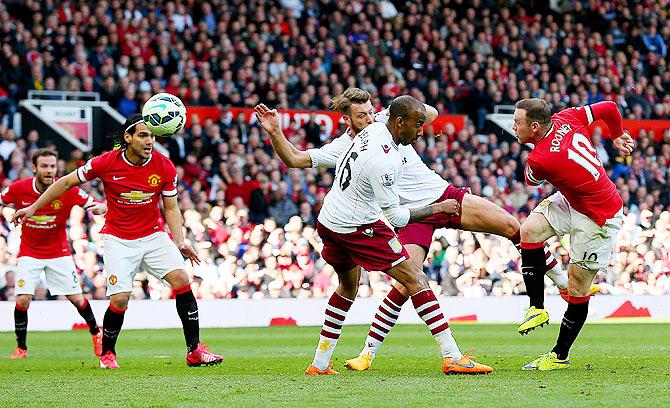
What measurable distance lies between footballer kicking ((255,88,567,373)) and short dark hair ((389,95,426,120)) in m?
1.07

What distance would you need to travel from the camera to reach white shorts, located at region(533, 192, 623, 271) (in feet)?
31.3

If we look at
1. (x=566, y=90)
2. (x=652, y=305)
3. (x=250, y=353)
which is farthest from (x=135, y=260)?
(x=566, y=90)

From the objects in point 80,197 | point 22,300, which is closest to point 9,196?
point 80,197

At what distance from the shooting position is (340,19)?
26484mm

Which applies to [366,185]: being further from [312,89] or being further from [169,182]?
[312,89]

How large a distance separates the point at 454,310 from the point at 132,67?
8.04 meters

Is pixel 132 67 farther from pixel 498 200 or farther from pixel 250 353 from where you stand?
pixel 250 353

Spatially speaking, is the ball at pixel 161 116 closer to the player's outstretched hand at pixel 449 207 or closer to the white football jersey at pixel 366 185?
the white football jersey at pixel 366 185

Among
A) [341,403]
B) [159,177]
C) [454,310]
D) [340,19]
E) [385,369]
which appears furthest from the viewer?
[340,19]

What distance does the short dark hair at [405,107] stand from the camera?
28.5 feet

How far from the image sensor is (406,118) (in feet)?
28.6

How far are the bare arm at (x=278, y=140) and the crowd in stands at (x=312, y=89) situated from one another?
29.0ft

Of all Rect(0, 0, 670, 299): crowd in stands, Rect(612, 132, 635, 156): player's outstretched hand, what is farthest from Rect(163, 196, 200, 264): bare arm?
Rect(0, 0, 670, 299): crowd in stands

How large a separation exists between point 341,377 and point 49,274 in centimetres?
558
